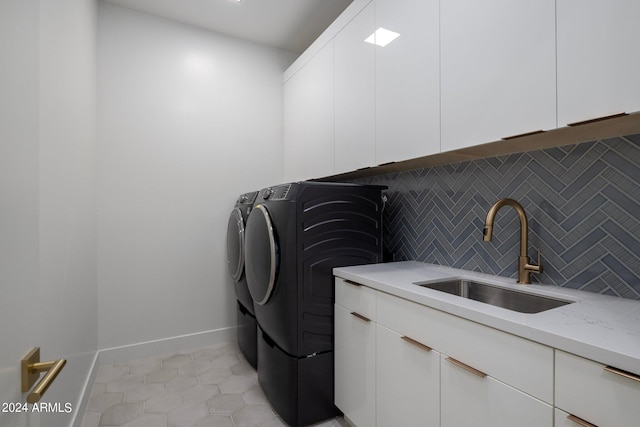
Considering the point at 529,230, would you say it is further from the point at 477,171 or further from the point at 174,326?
the point at 174,326

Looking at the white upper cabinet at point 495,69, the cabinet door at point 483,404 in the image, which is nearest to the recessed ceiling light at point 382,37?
the white upper cabinet at point 495,69

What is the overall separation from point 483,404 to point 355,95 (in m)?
1.73

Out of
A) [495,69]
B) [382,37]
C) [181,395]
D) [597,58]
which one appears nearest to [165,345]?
[181,395]

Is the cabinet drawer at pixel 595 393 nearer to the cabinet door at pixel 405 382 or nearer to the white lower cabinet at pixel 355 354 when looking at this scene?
the cabinet door at pixel 405 382

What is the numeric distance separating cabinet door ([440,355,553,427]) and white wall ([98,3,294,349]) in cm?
228

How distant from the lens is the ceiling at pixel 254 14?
242cm

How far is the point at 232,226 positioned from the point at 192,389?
1.22m

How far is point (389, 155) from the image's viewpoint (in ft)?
5.57

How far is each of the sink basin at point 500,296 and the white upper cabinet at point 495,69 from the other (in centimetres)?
68

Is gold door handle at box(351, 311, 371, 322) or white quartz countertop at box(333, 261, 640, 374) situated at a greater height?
white quartz countertop at box(333, 261, 640, 374)

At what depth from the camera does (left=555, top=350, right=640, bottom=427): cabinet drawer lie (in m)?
0.65

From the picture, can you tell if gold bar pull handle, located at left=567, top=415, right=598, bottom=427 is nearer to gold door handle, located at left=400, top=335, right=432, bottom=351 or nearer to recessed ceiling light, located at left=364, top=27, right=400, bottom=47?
gold door handle, located at left=400, top=335, right=432, bottom=351

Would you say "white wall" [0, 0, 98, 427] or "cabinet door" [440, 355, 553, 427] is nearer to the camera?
"white wall" [0, 0, 98, 427]

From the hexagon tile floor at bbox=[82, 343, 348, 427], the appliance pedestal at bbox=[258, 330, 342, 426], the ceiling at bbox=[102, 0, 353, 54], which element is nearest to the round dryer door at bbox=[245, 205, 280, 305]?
the appliance pedestal at bbox=[258, 330, 342, 426]
